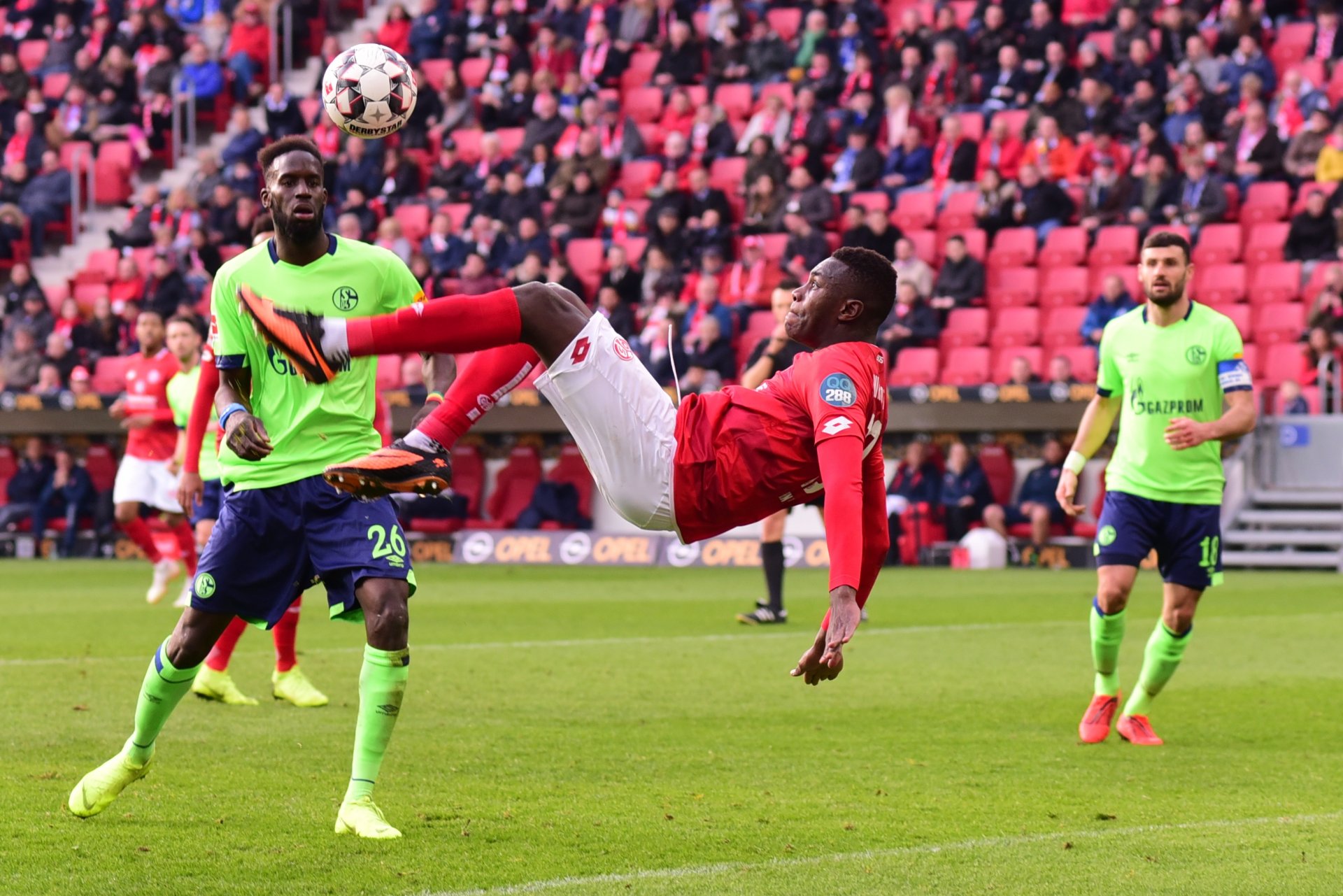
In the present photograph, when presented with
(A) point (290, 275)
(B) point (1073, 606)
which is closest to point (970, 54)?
(B) point (1073, 606)

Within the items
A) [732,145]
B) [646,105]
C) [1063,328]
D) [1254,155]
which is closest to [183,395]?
[1063,328]

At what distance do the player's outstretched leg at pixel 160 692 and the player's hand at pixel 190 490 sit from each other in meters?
1.61

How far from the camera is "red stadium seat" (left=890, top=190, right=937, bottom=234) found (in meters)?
21.5

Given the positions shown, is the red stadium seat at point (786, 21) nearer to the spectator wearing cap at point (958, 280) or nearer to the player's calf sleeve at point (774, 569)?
the spectator wearing cap at point (958, 280)

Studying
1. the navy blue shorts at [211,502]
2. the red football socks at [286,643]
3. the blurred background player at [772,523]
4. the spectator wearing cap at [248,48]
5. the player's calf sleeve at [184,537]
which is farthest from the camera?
the spectator wearing cap at [248,48]

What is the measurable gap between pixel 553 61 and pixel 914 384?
9.03 metres

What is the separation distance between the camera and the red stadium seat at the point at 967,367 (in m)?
20.2

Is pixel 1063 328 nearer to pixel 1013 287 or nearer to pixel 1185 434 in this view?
pixel 1013 287

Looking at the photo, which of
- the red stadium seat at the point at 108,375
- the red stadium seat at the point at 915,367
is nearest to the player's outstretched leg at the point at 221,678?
the red stadium seat at the point at 915,367

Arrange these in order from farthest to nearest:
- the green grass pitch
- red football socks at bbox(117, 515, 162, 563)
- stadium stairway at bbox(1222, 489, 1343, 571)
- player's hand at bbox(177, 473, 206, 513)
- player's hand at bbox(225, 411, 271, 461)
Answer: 1. stadium stairway at bbox(1222, 489, 1343, 571)
2. red football socks at bbox(117, 515, 162, 563)
3. player's hand at bbox(177, 473, 206, 513)
4. player's hand at bbox(225, 411, 271, 461)
5. the green grass pitch

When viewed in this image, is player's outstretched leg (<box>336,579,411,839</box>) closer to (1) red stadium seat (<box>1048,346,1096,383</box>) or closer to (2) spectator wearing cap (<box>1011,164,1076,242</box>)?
(1) red stadium seat (<box>1048,346,1096,383</box>)

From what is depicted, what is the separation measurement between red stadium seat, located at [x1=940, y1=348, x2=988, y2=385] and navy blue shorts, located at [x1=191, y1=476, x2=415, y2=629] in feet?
49.0

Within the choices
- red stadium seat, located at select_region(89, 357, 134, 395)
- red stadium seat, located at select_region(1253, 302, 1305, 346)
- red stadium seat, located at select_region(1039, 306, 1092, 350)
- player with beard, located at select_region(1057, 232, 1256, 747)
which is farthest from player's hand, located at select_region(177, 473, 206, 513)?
red stadium seat, located at select_region(89, 357, 134, 395)

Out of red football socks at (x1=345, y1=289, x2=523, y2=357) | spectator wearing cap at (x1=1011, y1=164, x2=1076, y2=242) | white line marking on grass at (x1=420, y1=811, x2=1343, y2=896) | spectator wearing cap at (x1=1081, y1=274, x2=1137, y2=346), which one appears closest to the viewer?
white line marking on grass at (x1=420, y1=811, x2=1343, y2=896)
